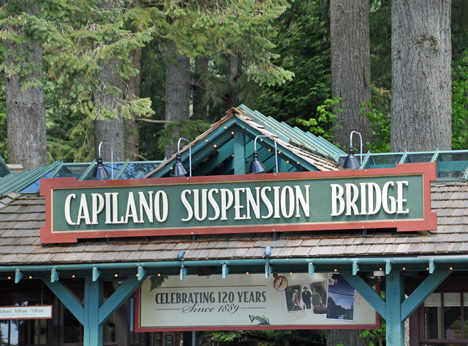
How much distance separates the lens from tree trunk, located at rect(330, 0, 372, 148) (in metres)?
21.8

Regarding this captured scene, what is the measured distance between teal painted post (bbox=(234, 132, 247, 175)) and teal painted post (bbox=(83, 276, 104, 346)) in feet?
8.83

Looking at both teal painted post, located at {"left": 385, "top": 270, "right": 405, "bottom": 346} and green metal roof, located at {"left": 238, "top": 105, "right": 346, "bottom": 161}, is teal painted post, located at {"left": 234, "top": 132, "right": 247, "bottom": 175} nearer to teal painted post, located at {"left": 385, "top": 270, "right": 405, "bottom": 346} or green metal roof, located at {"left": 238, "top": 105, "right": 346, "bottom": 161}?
green metal roof, located at {"left": 238, "top": 105, "right": 346, "bottom": 161}

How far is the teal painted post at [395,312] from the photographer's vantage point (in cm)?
1261

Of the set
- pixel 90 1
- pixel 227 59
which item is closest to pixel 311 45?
pixel 227 59

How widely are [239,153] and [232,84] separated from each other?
1884 cm

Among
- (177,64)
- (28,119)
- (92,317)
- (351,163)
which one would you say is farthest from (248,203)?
(177,64)

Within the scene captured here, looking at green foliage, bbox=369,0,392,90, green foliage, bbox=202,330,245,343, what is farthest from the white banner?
green foliage, bbox=369,0,392,90

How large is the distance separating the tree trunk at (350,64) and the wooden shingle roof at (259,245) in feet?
24.2

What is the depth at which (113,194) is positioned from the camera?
45.6ft

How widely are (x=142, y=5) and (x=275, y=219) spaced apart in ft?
39.6

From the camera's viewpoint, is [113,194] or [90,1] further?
[90,1]

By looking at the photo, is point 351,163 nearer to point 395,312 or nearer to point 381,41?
point 395,312

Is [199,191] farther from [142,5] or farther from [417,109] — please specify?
[142,5]

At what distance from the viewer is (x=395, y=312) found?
12.6m
